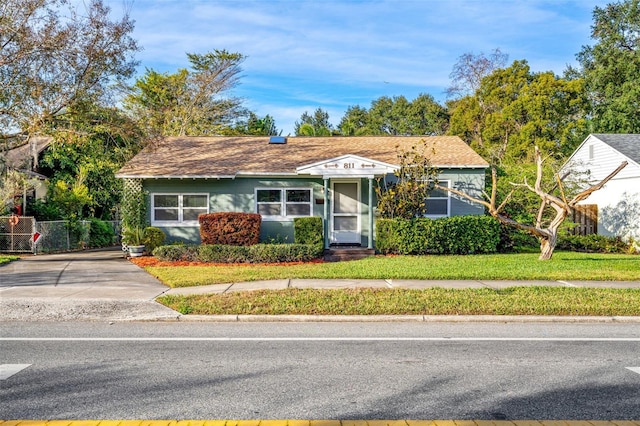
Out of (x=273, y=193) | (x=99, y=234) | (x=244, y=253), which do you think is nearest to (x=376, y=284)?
(x=244, y=253)

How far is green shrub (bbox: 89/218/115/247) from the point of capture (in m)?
25.2

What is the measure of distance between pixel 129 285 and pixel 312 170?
8.57 meters

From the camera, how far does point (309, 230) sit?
1884cm

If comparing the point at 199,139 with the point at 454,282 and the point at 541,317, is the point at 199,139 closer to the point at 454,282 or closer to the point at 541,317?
the point at 454,282

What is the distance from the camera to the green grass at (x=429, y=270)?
44.5 feet

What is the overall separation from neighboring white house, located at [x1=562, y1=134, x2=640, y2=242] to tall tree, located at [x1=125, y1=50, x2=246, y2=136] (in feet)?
80.8

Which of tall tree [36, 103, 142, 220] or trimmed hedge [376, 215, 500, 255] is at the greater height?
tall tree [36, 103, 142, 220]

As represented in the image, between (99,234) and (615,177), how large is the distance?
23219 millimetres

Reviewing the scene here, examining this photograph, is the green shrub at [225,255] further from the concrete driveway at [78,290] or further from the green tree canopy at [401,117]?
the green tree canopy at [401,117]

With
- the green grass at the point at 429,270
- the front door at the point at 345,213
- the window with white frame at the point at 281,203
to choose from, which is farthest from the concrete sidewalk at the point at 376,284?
the window with white frame at the point at 281,203

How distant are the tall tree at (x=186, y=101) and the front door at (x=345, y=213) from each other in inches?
801

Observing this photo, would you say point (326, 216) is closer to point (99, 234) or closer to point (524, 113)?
point (99, 234)

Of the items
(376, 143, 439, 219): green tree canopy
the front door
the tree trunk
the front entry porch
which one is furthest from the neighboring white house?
the front entry porch

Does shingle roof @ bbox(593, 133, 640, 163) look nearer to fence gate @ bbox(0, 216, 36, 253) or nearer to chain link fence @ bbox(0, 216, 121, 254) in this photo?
chain link fence @ bbox(0, 216, 121, 254)
